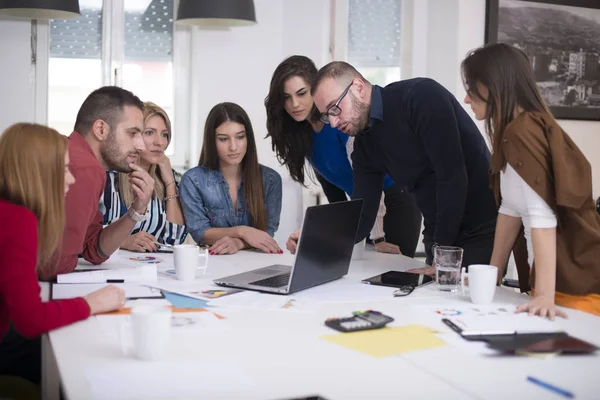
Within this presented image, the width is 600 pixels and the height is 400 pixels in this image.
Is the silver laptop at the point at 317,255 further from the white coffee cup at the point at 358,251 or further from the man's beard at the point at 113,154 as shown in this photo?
the man's beard at the point at 113,154

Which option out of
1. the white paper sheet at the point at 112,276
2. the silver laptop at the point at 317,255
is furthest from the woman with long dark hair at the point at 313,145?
the white paper sheet at the point at 112,276

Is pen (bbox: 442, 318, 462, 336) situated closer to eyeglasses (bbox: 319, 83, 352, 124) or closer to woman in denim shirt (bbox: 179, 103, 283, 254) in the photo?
eyeglasses (bbox: 319, 83, 352, 124)

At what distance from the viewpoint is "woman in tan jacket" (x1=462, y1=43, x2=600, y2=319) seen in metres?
1.76

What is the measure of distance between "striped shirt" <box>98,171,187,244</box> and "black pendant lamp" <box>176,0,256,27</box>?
114 centimetres

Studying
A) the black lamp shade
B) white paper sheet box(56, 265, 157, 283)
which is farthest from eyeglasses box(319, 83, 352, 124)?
the black lamp shade

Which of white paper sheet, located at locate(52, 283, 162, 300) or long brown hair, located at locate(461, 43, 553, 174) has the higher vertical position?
long brown hair, located at locate(461, 43, 553, 174)

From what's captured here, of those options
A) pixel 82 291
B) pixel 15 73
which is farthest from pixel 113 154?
pixel 15 73

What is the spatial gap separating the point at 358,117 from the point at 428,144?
10.5 inches

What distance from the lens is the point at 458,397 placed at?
117cm

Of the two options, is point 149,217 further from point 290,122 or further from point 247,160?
point 290,122

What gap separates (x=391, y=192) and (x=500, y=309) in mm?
1488

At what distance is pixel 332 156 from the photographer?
297 centimetres

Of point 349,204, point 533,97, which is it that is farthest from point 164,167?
point 533,97

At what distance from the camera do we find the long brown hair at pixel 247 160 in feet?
9.77
